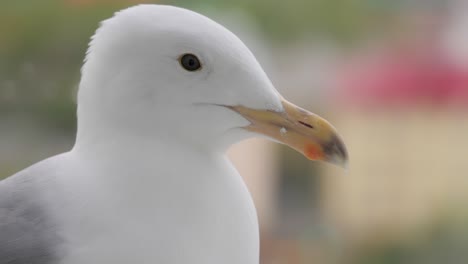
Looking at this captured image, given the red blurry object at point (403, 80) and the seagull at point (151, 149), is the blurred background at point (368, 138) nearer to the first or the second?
the red blurry object at point (403, 80)

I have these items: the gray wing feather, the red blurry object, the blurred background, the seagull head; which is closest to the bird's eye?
the seagull head

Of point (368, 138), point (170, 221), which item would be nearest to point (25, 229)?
point (170, 221)

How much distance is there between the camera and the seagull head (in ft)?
1.68

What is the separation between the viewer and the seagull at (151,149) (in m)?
0.50

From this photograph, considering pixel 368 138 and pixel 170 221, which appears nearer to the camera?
pixel 170 221

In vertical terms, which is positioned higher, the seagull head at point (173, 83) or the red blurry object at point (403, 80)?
the red blurry object at point (403, 80)

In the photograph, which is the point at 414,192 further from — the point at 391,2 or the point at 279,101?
the point at 279,101

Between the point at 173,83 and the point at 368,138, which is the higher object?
the point at 368,138

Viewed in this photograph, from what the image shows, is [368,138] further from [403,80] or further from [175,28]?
[175,28]

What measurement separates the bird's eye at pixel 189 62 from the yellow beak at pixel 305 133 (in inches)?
1.9

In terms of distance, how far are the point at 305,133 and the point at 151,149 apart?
94 mm

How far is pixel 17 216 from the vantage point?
523 mm

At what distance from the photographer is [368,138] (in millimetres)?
1715

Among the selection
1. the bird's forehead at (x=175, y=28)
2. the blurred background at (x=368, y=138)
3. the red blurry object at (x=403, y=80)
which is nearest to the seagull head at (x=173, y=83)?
the bird's forehead at (x=175, y=28)
